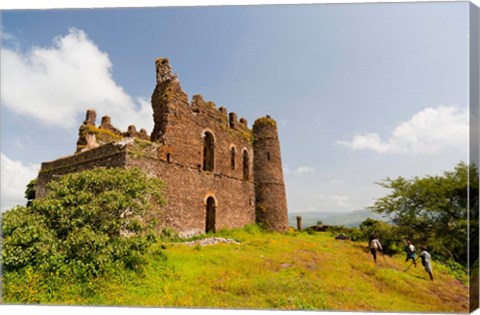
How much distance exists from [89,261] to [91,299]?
3.23 ft

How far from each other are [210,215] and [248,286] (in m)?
9.25

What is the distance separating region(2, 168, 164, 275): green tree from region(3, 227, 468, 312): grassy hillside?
43 cm

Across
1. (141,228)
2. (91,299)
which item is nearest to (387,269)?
(141,228)

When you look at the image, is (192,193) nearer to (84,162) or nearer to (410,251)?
(84,162)

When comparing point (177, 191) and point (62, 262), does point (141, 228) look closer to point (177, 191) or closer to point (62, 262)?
point (62, 262)

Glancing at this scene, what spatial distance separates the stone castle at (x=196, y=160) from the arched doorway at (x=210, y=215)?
5 cm

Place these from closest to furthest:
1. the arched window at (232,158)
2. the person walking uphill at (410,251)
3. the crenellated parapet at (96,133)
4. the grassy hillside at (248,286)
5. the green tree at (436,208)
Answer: the grassy hillside at (248,286) → the green tree at (436,208) → the person walking uphill at (410,251) → the crenellated parapet at (96,133) → the arched window at (232,158)

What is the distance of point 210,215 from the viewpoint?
17031 mm

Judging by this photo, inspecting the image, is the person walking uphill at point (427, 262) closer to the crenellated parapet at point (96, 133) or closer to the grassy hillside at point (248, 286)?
the grassy hillside at point (248, 286)

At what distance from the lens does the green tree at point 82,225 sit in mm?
7754

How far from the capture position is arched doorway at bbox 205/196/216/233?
1681 cm

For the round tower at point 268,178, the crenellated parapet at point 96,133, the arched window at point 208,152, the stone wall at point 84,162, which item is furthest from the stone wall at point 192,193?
the crenellated parapet at point 96,133

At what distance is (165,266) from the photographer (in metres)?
8.81

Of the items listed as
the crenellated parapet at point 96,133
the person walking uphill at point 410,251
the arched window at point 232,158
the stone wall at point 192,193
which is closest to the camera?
the person walking uphill at point 410,251
